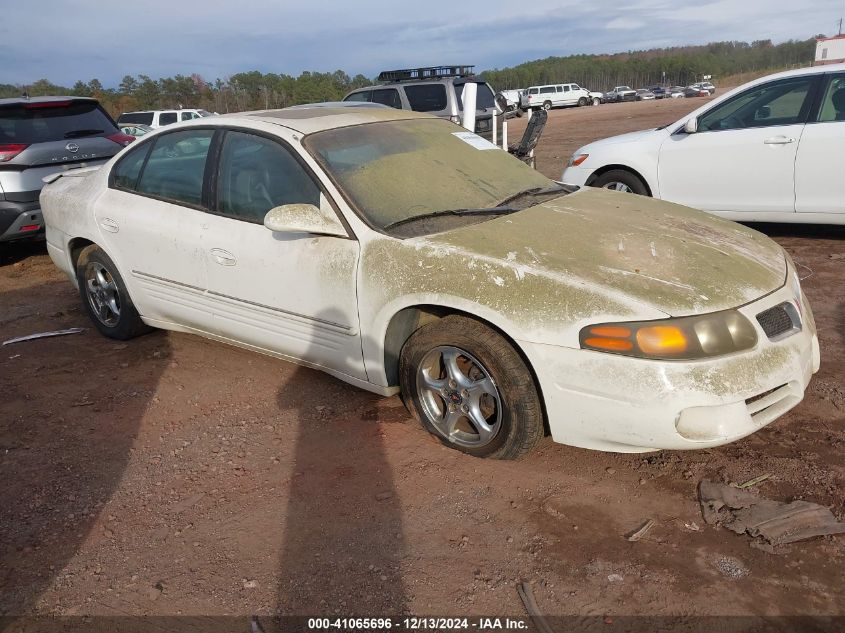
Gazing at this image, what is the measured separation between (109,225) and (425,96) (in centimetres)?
966

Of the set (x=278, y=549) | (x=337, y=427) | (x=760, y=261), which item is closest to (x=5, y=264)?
(x=337, y=427)

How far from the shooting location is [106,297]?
4.75 m

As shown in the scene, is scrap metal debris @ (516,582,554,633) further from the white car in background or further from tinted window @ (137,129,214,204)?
the white car in background

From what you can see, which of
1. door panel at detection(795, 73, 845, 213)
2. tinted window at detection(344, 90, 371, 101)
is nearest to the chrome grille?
door panel at detection(795, 73, 845, 213)

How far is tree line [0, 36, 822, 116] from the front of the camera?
46.8m

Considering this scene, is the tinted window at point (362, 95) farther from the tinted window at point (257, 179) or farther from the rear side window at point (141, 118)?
the rear side window at point (141, 118)

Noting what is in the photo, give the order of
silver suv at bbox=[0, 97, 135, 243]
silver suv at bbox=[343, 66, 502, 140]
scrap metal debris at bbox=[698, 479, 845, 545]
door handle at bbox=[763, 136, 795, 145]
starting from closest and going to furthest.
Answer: scrap metal debris at bbox=[698, 479, 845, 545], door handle at bbox=[763, 136, 795, 145], silver suv at bbox=[0, 97, 135, 243], silver suv at bbox=[343, 66, 502, 140]

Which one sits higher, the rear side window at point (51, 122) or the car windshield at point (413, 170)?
the rear side window at point (51, 122)

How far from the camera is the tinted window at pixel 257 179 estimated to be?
3488 millimetres

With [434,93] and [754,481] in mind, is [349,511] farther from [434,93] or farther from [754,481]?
[434,93]

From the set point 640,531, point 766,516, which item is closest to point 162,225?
point 640,531

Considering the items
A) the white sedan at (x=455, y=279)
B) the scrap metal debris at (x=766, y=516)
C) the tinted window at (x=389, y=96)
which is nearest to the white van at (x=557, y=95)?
the tinted window at (x=389, y=96)

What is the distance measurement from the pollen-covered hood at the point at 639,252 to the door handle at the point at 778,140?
2773 millimetres

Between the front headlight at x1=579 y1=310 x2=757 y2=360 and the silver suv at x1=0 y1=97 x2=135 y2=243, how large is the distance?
256 inches
